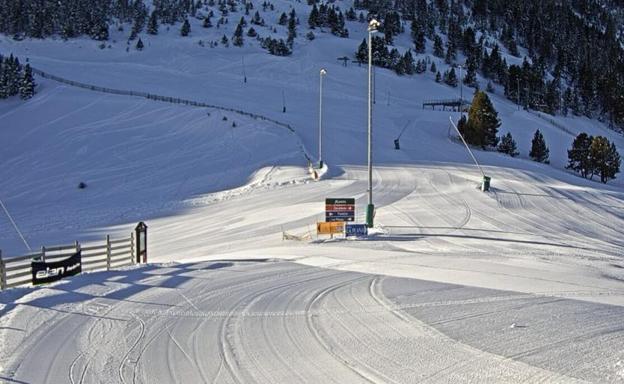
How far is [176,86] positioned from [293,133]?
30045 millimetres

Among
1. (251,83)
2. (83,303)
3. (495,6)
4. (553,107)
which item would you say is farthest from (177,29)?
(83,303)

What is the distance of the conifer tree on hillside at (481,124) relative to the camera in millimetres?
58312

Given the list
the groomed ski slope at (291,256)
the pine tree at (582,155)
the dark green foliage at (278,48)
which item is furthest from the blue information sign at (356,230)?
the dark green foliage at (278,48)

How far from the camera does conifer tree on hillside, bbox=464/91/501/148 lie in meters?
58.3

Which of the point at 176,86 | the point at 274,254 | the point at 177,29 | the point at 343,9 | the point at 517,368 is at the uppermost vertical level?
the point at 343,9

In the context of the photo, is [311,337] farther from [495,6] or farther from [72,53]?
[495,6]

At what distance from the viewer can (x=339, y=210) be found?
20.2 metres

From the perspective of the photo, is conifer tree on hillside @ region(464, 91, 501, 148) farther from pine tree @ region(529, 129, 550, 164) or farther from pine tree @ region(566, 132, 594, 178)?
pine tree @ region(566, 132, 594, 178)

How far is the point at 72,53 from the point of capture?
98.8 metres

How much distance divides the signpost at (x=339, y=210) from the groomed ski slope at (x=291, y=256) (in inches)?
45.1

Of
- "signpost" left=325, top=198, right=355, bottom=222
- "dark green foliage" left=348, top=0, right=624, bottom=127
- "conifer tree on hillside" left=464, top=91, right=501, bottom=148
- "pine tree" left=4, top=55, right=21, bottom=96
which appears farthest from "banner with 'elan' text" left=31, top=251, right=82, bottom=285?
"dark green foliage" left=348, top=0, right=624, bottom=127

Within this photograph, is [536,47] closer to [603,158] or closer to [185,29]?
[185,29]

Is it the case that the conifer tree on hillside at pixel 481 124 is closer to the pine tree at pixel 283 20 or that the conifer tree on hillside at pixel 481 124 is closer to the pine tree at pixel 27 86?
the pine tree at pixel 27 86

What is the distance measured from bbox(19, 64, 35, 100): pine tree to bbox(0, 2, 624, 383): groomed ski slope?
2362 millimetres
